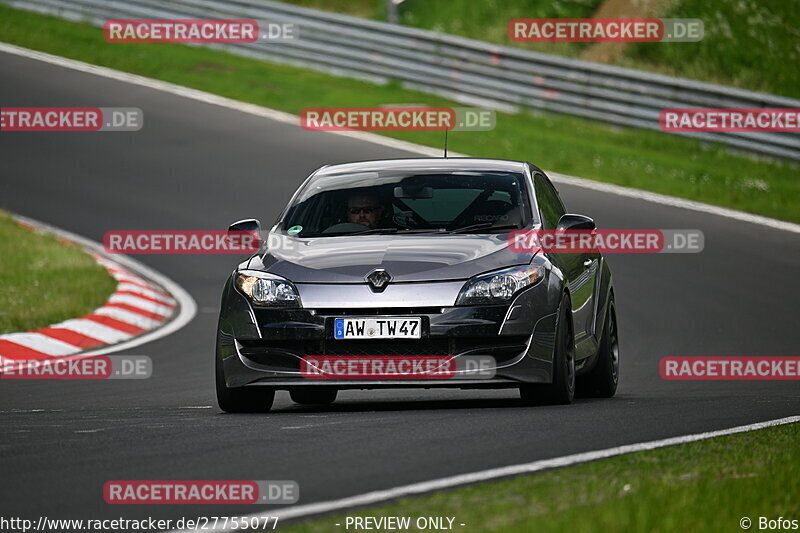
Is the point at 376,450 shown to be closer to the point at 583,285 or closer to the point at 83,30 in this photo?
the point at 583,285

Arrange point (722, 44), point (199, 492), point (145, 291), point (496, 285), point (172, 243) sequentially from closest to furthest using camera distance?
point (199, 492) → point (496, 285) → point (145, 291) → point (172, 243) → point (722, 44)

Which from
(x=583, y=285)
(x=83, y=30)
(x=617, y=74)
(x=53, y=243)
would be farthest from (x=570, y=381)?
(x=83, y=30)

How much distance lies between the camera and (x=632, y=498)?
20.2ft

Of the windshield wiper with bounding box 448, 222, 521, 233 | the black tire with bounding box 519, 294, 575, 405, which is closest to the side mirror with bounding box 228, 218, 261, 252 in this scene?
the windshield wiper with bounding box 448, 222, 521, 233

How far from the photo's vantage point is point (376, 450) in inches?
301

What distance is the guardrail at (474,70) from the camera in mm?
25219

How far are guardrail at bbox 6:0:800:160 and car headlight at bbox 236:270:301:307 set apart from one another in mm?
15711

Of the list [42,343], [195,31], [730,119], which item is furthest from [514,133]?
[42,343]

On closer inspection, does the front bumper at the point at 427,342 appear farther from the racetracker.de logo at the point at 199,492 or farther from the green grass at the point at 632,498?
the racetracker.de logo at the point at 199,492

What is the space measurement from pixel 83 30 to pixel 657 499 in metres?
26.6

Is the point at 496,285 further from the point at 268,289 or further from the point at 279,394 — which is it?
the point at 279,394

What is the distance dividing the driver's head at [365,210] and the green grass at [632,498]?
11.6 feet

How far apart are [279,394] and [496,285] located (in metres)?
3.64

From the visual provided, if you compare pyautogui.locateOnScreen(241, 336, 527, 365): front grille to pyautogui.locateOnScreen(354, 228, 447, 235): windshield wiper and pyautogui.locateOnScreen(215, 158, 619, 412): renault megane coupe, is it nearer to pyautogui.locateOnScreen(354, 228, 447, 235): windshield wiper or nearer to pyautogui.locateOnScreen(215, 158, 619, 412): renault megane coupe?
pyautogui.locateOnScreen(215, 158, 619, 412): renault megane coupe
